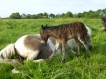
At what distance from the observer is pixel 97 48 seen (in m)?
8.34

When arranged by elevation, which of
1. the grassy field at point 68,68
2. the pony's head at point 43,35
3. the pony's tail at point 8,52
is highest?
the pony's head at point 43,35

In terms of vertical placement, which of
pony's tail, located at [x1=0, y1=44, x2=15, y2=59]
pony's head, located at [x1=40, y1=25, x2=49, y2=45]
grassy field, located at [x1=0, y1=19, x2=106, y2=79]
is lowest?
grassy field, located at [x1=0, y1=19, x2=106, y2=79]

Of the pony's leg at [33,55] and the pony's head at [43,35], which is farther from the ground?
the pony's head at [43,35]

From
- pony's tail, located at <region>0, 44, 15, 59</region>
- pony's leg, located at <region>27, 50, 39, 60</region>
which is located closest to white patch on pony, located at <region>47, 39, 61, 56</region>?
pony's leg, located at <region>27, 50, 39, 60</region>

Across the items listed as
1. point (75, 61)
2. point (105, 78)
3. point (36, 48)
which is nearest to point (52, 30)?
point (36, 48)

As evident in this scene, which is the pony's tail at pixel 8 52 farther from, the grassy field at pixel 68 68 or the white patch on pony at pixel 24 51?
the grassy field at pixel 68 68

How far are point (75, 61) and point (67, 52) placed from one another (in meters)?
1.00

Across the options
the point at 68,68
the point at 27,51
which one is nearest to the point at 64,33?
the point at 27,51

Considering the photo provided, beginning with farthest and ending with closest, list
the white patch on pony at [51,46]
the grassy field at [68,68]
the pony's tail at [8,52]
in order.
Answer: the white patch on pony at [51,46] < the pony's tail at [8,52] < the grassy field at [68,68]

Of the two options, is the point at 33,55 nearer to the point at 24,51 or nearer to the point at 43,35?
the point at 24,51

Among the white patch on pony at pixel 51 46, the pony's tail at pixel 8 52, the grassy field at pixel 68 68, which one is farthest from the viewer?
the white patch on pony at pixel 51 46

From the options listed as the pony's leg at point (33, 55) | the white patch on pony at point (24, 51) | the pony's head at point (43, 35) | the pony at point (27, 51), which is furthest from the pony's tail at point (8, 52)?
the pony's head at point (43, 35)

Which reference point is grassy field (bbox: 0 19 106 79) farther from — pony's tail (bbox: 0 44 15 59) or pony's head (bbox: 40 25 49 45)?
pony's tail (bbox: 0 44 15 59)

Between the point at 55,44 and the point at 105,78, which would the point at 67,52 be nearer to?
the point at 55,44
